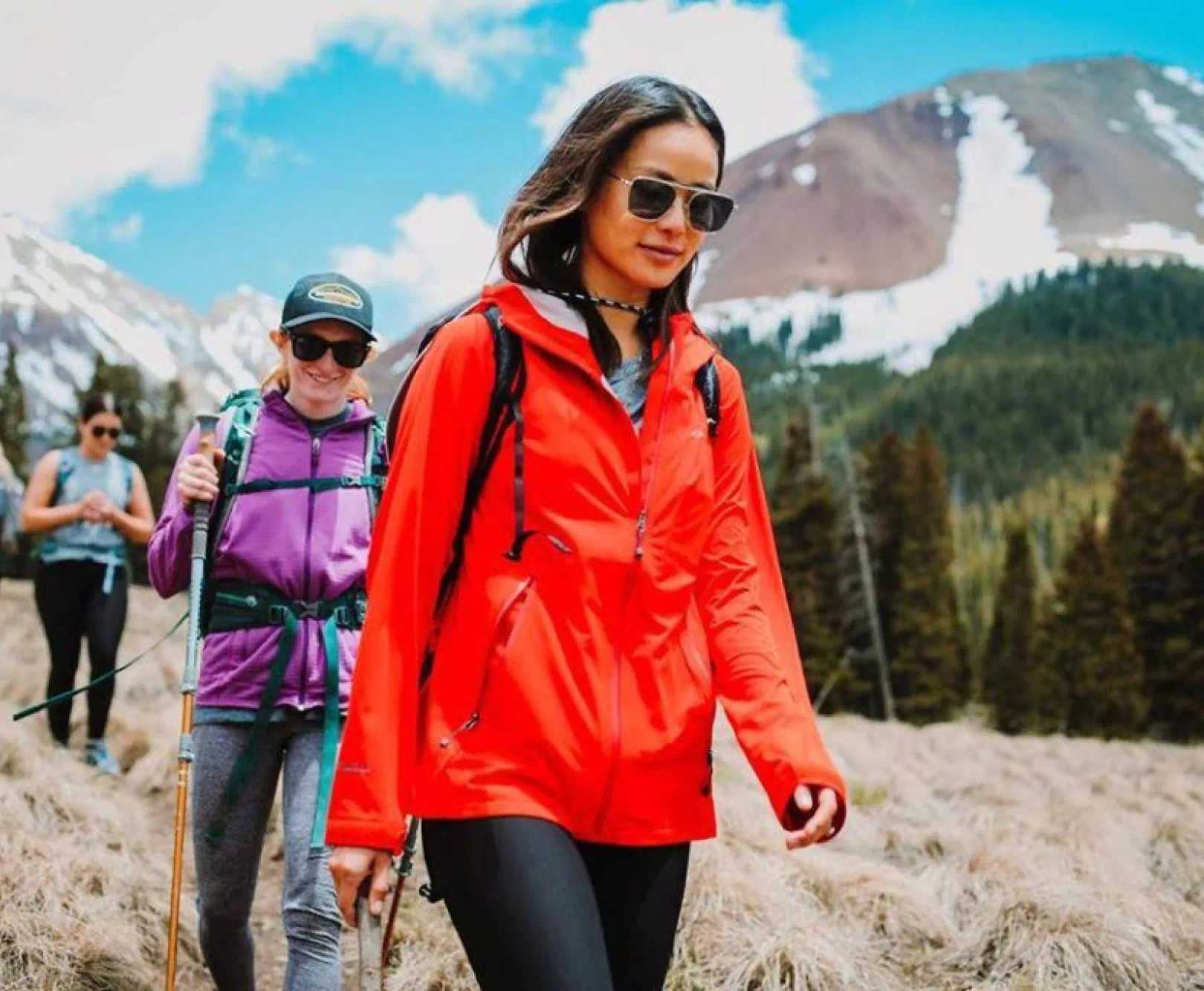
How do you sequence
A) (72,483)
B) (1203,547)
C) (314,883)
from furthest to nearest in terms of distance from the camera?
(1203,547) → (72,483) → (314,883)

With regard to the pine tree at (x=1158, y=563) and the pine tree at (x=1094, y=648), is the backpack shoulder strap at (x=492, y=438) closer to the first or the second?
the pine tree at (x=1094, y=648)

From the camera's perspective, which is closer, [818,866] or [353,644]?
[353,644]

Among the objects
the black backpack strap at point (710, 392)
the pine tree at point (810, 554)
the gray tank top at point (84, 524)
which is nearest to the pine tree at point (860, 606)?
the pine tree at point (810, 554)

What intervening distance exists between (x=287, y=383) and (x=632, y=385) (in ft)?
6.03

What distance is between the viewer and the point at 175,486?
11.8 feet

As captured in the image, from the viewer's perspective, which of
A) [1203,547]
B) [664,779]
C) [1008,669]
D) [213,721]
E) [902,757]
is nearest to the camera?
[664,779]

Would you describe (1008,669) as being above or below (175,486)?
above

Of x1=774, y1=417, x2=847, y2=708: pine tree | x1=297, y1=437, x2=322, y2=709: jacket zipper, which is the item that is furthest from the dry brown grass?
x1=774, y1=417, x2=847, y2=708: pine tree

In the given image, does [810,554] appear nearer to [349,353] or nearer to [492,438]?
[349,353]

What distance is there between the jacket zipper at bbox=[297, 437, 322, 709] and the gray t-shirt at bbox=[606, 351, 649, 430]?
1527 millimetres

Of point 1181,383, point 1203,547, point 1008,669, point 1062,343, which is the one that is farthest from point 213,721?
point 1062,343

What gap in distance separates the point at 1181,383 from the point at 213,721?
549 ft

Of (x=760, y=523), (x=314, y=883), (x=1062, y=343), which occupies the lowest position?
(x=314, y=883)

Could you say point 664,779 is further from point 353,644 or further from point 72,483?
point 72,483
